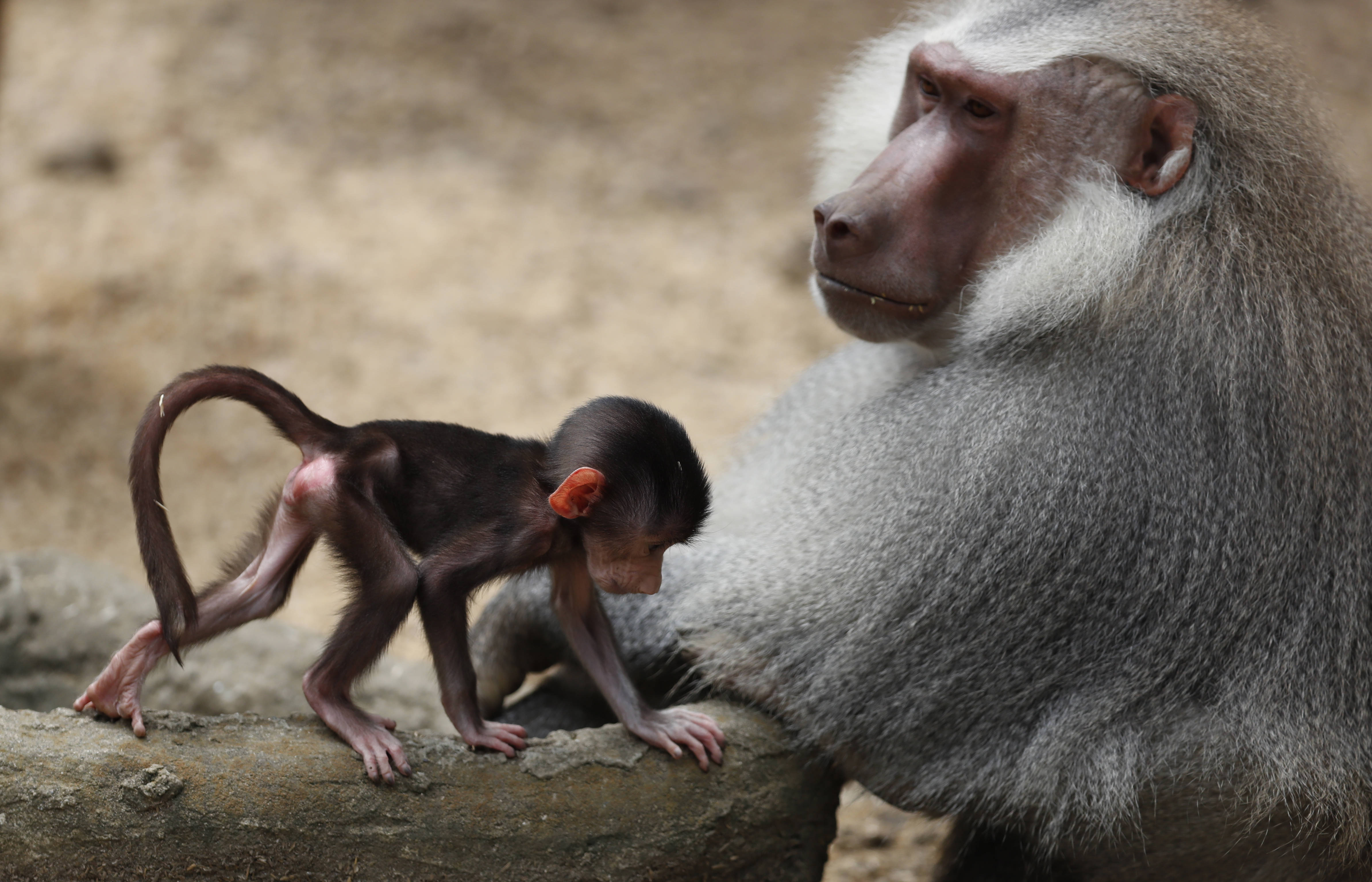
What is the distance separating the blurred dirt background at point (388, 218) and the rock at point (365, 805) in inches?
78.1

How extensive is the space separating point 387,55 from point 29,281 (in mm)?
2749

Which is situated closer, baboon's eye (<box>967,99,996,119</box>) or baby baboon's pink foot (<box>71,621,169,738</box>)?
baby baboon's pink foot (<box>71,621,169,738</box>)

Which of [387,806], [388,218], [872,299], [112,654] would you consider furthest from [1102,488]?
[388,218]

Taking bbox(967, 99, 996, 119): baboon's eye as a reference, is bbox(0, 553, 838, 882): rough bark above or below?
below

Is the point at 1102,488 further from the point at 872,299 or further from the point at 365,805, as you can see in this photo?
the point at 365,805

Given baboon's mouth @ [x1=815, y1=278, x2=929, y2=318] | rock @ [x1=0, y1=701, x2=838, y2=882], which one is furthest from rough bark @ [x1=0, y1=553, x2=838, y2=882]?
baboon's mouth @ [x1=815, y1=278, x2=929, y2=318]

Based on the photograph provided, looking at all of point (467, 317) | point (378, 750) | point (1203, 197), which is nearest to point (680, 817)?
point (378, 750)

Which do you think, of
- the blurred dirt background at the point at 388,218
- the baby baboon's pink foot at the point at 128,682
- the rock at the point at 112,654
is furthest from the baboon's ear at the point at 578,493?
the blurred dirt background at the point at 388,218

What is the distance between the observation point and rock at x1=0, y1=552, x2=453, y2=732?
3.29 meters

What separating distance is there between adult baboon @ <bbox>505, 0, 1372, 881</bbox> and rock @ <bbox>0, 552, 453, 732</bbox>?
1.40 metres

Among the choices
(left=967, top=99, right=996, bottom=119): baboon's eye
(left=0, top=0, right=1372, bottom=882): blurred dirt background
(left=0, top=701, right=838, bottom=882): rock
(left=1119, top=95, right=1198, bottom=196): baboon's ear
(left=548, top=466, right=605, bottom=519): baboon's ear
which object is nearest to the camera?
(left=0, top=701, right=838, bottom=882): rock

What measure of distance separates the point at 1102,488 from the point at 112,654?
2.65 meters

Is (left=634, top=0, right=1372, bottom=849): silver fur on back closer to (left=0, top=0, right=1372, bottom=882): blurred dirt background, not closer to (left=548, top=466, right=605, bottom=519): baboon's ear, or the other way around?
(left=548, top=466, right=605, bottom=519): baboon's ear

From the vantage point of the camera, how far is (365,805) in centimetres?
209
